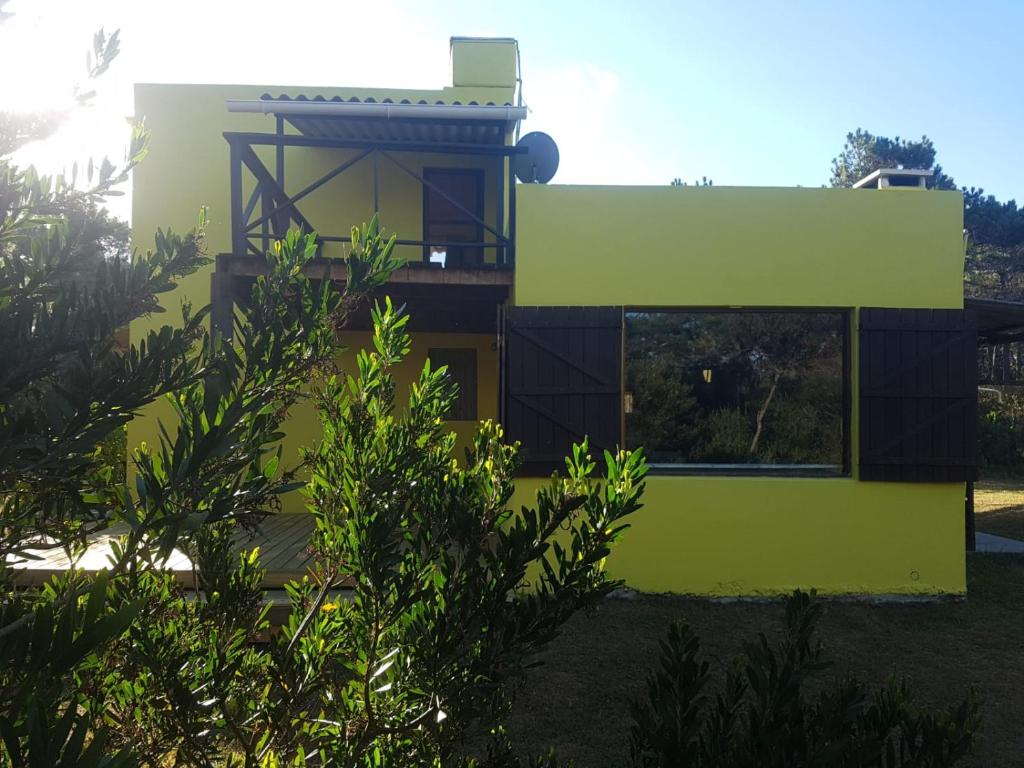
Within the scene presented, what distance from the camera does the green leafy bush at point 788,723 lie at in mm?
1570

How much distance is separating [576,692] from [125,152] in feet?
13.8

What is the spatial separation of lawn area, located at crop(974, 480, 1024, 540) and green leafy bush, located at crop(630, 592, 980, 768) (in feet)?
32.8

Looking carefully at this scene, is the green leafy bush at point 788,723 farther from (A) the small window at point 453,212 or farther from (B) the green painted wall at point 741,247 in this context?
(A) the small window at point 453,212

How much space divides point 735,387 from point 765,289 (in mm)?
8248

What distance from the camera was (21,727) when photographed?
32.7 inches

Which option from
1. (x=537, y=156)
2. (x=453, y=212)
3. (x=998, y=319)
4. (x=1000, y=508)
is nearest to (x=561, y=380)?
(x=537, y=156)

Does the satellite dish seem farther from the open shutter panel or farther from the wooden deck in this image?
the wooden deck

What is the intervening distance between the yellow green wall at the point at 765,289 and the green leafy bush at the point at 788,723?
452 cm

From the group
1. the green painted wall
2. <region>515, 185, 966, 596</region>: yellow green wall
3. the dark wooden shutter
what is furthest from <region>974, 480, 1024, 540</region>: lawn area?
the green painted wall

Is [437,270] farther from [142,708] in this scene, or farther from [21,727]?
[21,727]

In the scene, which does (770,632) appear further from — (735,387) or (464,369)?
(735,387)

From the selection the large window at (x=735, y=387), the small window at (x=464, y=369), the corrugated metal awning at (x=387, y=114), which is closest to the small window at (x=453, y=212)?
the small window at (x=464, y=369)

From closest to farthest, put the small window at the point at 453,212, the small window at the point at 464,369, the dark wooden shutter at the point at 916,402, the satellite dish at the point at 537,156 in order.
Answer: the dark wooden shutter at the point at 916,402
the satellite dish at the point at 537,156
the small window at the point at 453,212
the small window at the point at 464,369

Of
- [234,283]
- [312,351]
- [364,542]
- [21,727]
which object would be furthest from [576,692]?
[234,283]
